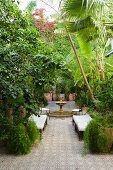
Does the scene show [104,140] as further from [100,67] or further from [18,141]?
[100,67]

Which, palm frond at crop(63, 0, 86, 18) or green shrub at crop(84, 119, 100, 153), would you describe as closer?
palm frond at crop(63, 0, 86, 18)

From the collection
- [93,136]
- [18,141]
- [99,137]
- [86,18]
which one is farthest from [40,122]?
[86,18]

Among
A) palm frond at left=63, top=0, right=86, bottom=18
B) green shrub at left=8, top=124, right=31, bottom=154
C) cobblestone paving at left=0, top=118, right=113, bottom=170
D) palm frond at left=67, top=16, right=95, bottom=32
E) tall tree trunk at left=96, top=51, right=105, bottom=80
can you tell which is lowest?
cobblestone paving at left=0, top=118, right=113, bottom=170

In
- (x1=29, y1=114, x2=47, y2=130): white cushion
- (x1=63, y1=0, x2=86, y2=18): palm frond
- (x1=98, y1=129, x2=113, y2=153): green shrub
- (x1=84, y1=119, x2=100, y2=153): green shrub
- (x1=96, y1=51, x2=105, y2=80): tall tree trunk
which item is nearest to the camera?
(x1=63, y1=0, x2=86, y2=18): palm frond

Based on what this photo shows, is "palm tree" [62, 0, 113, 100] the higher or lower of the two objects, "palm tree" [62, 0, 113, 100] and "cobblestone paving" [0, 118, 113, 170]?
the higher

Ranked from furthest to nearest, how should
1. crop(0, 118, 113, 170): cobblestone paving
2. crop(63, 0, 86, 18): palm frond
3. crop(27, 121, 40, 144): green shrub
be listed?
crop(27, 121, 40, 144): green shrub, crop(0, 118, 113, 170): cobblestone paving, crop(63, 0, 86, 18): palm frond

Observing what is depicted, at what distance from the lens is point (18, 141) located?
805 centimetres

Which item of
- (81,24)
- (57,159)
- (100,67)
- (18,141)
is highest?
(81,24)

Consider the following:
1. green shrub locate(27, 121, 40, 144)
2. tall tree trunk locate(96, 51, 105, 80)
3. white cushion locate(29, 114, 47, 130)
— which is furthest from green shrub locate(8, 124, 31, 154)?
tall tree trunk locate(96, 51, 105, 80)

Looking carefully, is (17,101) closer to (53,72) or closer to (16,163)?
(53,72)

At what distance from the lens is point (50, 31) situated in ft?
70.1

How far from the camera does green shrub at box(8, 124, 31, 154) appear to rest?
8.03m

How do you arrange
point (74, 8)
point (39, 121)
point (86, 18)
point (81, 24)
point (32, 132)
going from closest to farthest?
point (74, 8), point (86, 18), point (81, 24), point (32, 132), point (39, 121)

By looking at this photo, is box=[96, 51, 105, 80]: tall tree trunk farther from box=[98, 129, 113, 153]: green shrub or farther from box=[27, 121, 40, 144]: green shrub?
box=[27, 121, 40, 144]: green shrub
